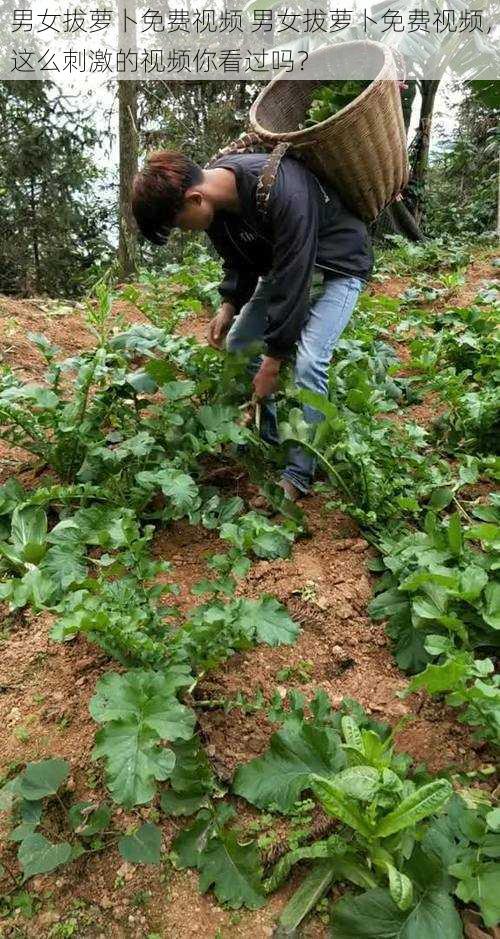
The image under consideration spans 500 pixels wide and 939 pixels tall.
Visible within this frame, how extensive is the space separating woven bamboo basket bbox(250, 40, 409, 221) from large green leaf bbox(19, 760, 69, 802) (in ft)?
6.51

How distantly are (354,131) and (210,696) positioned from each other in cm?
182

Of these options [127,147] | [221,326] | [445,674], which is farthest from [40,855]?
[127,147]

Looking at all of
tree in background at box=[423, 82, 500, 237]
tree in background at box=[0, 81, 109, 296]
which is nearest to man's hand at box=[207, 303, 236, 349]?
tree in background at box=[423, 82, 500, 237]

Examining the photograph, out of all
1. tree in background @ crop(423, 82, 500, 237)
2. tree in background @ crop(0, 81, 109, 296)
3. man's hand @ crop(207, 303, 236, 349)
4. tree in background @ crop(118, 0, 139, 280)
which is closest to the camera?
man's hand @ crop(207, 303, 236, 349)

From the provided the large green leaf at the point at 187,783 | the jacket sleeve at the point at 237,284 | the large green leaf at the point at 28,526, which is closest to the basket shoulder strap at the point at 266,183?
the jacket sleeve at the point at 237,284

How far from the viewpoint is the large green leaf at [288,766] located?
4.93ft

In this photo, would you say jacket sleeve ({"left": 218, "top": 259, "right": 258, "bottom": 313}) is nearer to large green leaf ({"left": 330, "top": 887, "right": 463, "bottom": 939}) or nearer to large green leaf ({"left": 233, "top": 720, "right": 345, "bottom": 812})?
large green leaf ({"left": 233, "top": 720, "right": 345, "bottom": 812})

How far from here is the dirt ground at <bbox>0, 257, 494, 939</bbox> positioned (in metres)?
1.42

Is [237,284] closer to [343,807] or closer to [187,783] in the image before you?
[187,783]

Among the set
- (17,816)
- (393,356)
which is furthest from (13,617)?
(393,356)

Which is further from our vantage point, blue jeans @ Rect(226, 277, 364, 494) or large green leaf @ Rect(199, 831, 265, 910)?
blue jeans @ Rect(226, 277, 364, 494)

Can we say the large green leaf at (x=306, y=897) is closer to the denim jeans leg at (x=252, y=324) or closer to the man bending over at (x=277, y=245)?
the man bending over at (x=277, y=245)

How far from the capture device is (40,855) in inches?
57.6

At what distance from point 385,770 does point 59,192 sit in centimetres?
1127
